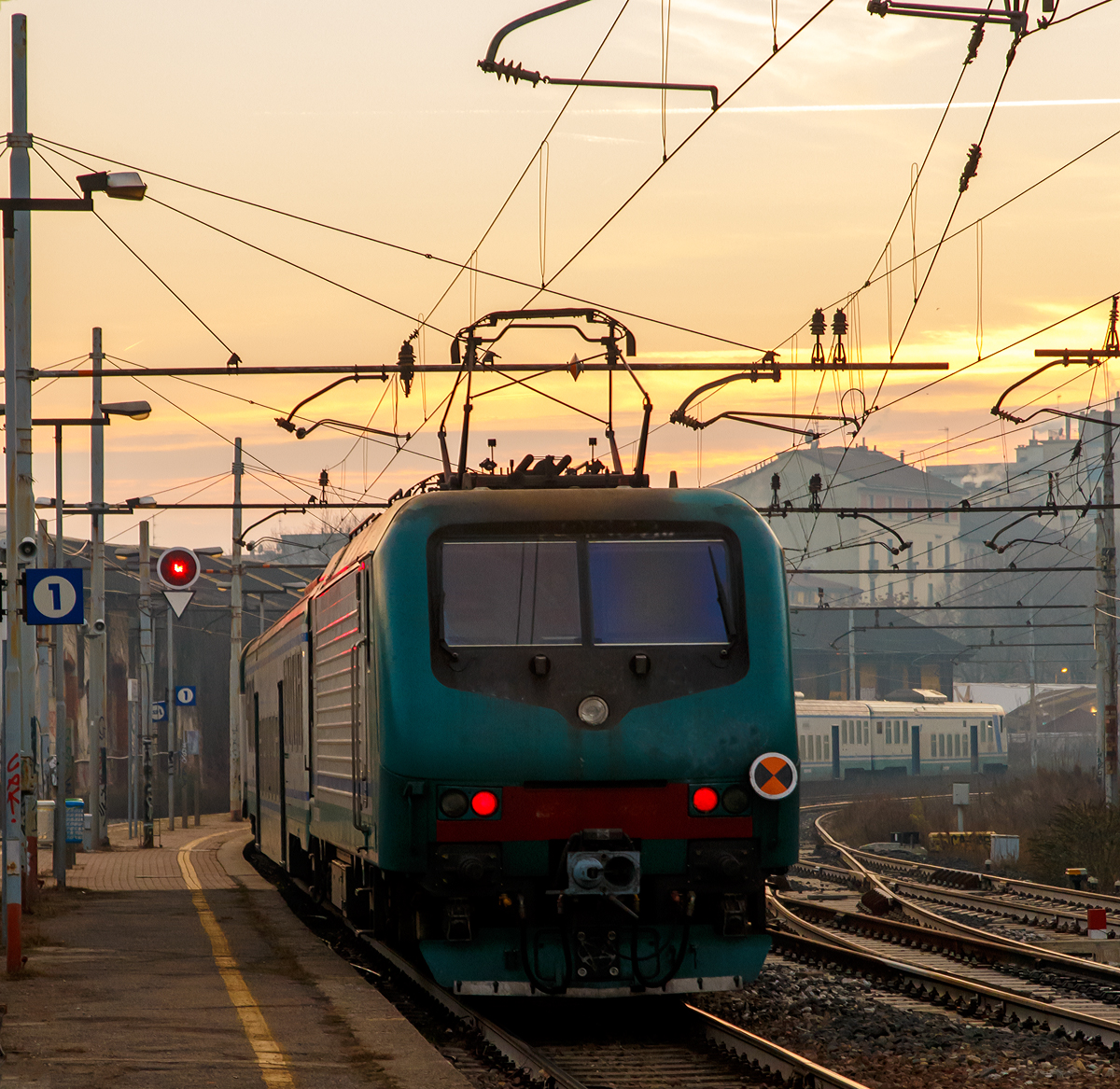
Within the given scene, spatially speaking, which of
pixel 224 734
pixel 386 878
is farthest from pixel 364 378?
pixel 224 734

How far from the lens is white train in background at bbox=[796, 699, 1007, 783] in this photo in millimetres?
57094

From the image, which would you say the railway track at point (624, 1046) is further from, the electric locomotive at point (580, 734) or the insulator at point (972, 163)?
the insulator at point (972, 163)

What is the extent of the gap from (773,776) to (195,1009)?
3.80 metres

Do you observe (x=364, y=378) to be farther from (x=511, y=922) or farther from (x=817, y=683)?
(x=817, y=683)

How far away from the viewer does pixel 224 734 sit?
60938 millimetres

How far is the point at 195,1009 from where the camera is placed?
33.8ft

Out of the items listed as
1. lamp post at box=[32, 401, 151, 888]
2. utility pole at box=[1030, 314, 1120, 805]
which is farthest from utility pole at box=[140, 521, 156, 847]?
utility pole at box=[1030, 314, 1120, 805]

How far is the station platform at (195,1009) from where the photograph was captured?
820 centimetres

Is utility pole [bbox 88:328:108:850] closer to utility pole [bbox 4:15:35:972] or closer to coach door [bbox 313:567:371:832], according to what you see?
utility pole [bbox 4:15:35:972]

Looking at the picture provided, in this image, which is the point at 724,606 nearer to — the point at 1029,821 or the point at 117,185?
the point at 117,185

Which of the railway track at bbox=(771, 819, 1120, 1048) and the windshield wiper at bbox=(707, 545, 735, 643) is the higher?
the windshield wiper at bbox=(707, 545, 735, 643)

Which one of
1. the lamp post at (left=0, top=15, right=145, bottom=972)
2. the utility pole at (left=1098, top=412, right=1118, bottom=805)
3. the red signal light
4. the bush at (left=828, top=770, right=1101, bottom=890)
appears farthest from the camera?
the utility pole at (left=1098, top=412, right=1118, bottom=805)

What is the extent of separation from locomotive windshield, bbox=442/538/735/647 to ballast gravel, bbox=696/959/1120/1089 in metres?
2.47

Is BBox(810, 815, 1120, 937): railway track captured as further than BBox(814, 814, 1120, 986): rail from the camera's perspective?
Yes
